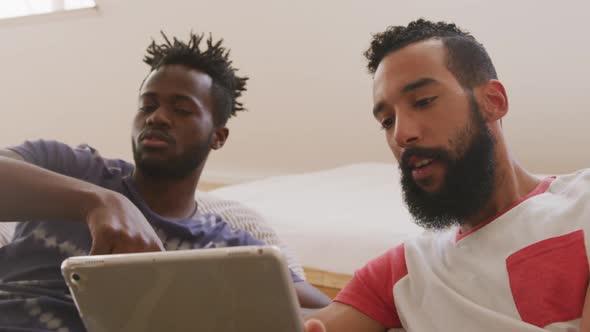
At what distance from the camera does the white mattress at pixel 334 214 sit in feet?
4.89

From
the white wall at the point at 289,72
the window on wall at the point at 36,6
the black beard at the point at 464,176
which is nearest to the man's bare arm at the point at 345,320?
the black beard at the point at 464,176

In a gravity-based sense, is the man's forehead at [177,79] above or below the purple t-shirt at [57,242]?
above

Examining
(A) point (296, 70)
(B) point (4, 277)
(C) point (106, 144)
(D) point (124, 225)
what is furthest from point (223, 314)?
(C) point (106, 144)

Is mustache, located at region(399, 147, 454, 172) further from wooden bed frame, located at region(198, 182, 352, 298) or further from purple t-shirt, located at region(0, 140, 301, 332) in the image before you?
wooden bed frame, located at region(198, 182, 352, 298)

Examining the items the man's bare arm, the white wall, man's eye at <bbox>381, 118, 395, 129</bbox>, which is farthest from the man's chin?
the white wall

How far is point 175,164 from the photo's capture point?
4.03 ft

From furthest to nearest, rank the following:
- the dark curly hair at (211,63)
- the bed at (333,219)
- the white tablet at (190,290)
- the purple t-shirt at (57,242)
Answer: the bed at (333,219) < the dark curly hair at (211,63) < the purple t-shirt at (57,242) < the white tablet at (190,290)

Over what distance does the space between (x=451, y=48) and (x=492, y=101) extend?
112 millimetres

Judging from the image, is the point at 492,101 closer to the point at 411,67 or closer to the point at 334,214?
the point at 411,67

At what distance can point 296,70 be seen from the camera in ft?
10.4

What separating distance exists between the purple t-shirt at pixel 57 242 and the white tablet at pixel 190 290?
0.29 meters

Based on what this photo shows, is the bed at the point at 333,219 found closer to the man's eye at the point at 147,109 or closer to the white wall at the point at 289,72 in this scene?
the man's eye at the point at 147,109

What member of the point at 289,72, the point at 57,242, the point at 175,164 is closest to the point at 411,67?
the point at 175,164

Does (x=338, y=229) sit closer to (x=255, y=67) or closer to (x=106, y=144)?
(x=255, y=67)
